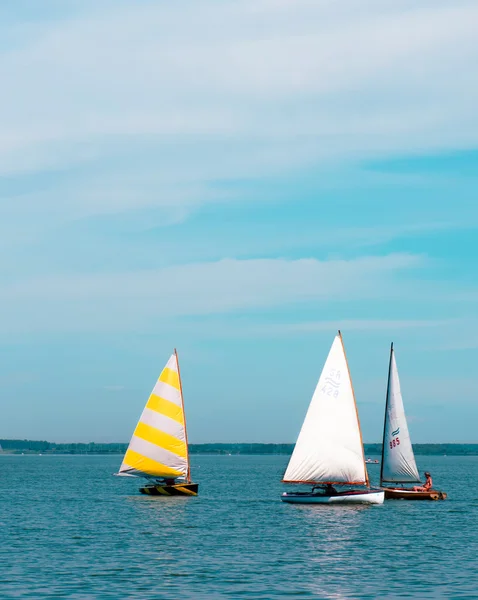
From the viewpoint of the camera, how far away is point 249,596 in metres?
36.9

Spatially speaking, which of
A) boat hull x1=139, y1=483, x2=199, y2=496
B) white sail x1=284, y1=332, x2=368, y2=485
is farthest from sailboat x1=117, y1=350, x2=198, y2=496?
white sail x1=284, y1=332, x2=368, y2=485

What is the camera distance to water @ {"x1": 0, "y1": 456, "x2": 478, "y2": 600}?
38.9 meters

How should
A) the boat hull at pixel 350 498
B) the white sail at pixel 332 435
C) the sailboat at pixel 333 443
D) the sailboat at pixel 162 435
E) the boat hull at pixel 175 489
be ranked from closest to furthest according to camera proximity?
Result: the boat hull at pixel 350 498 → the sailboat at pixel 333 443 → the white sail at pixel 332 435 → the sailboat at pixel 162 435 → the boat hull at pixel 175 489

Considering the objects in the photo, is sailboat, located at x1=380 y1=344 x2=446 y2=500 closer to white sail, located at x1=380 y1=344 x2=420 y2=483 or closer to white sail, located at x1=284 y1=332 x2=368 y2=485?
white sail, located at x1=380 y1=344 x2=420 y2=483

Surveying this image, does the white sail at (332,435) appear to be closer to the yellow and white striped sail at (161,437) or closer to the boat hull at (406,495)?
the boat hull at (406,495)

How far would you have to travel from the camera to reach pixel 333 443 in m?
72.4

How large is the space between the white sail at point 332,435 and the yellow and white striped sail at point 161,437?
39.9 ft

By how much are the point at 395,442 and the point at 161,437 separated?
62.0 feet

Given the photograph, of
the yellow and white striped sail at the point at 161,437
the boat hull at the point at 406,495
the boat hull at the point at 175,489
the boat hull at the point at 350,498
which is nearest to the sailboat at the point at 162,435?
the yellow and white striped sail at the point at 161,437

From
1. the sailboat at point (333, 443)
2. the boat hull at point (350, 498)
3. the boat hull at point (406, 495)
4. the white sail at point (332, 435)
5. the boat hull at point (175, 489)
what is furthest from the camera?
the boat hull at point (175, 489)

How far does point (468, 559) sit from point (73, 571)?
62.0ft

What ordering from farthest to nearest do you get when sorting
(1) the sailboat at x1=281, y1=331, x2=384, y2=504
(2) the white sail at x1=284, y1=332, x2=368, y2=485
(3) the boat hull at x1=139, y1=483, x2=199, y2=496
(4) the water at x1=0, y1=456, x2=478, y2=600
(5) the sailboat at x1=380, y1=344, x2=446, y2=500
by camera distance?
(3) the boat hull at x1=139, y1=483, x2=199, y2=496 < (5) the sailboat at x1=380, y1=344, x2=446, y2=500 < (2) the white sail at x1=284, y1=332, x2=368, y2=485 < (1) the sailboat at x1=281, y1=331, x2=384, y2=504 < (4) the water at x1=0, y1=456, x2=478, y2=600

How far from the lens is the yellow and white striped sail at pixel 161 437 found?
8100 centimetres

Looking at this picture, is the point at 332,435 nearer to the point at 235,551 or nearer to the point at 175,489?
the point at 175,489
